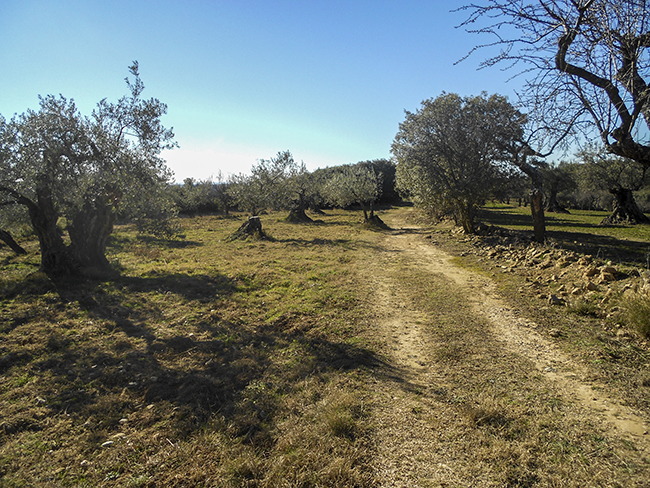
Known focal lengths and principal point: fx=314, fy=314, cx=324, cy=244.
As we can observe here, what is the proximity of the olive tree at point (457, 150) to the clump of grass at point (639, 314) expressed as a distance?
12395 millimetres

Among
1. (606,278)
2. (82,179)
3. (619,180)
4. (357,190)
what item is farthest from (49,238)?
(619,180)

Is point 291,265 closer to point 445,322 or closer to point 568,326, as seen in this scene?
point 445,322

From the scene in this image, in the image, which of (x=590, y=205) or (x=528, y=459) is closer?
(x=528, y=459)

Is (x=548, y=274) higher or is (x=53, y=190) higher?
(x=53, y=190)

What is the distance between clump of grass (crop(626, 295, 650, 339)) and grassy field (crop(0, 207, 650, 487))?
450 mm

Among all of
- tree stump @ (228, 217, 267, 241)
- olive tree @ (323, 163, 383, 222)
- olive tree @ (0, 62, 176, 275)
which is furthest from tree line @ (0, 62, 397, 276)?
olive tree @ (323, 163, 383, 222)

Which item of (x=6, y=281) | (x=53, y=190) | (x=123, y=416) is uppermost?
(x=53, y=190)

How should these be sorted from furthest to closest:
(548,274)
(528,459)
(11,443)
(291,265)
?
(291,265), (548,274), (11,443), (528,459)

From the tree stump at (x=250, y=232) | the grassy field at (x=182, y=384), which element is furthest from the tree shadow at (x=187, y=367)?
the tree stump at (x=250, y=232)

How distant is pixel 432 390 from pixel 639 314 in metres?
4.28

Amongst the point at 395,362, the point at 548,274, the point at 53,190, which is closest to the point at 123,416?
the point at 395,362

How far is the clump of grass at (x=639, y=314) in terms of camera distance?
558 cm

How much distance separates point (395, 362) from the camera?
18.7 ft

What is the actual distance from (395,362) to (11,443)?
18.2 feet
